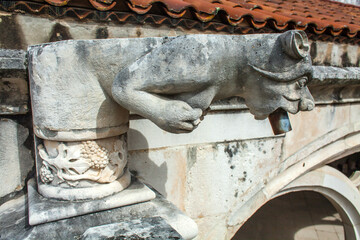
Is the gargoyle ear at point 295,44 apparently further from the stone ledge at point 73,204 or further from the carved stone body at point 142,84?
the stone ledge at point 73,204

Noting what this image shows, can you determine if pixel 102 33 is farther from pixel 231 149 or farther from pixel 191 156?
pixel 231 149

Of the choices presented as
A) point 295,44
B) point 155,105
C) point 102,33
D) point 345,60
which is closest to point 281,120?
point 295,44

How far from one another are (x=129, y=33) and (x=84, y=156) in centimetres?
70

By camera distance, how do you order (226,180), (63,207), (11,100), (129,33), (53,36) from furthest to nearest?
1. (226,180)
2. (129,33)
3. (53,36)
4. (11,100)
5. (63,207)

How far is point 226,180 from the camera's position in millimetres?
1812

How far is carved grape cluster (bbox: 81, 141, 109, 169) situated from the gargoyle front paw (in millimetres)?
271

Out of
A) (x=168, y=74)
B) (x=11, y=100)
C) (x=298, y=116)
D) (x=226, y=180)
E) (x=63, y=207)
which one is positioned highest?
(x=168, y=74)

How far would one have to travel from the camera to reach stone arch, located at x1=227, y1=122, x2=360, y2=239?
6.35ft

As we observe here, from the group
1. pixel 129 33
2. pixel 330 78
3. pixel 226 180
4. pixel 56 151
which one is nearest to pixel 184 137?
pixel 226 180

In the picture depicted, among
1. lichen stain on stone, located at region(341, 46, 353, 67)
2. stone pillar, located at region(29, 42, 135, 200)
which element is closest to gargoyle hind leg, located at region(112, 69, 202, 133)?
stone pillar, located at region(29, 42, 135, 200)

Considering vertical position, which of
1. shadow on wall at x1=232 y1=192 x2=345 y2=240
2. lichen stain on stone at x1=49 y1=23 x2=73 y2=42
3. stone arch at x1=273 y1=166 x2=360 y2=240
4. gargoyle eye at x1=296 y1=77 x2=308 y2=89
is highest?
lichen stain on stone at x1=49 y1=23 x2=73 y2=42

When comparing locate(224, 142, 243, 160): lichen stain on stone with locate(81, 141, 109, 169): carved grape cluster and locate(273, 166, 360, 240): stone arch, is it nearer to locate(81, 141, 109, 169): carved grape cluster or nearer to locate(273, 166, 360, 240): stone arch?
locate(273, 166, 360, 240): stone arch

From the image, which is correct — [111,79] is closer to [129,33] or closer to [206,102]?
[206,102]

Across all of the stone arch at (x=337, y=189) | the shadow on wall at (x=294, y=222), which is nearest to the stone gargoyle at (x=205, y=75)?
the stone arch at (x=337, y=189)
